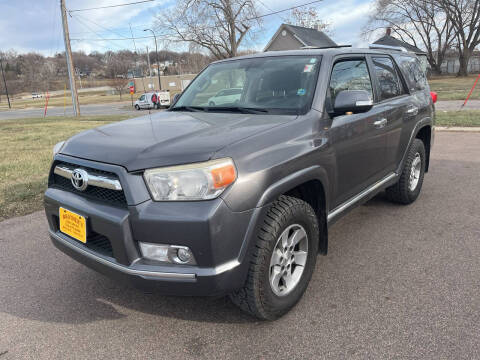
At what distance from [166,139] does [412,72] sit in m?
3.53

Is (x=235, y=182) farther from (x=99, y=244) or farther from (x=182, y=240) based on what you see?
(x=99, y=244)

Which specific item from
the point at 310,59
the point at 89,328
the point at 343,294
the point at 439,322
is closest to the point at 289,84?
the point at 310,59

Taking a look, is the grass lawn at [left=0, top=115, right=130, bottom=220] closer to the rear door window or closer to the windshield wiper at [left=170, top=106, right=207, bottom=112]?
the windshield wiper at [left=170, top=106, right=207, bottom=112]

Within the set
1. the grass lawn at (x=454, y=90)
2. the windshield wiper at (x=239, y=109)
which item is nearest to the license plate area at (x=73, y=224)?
the windshield wiper at (x=239, y=109)

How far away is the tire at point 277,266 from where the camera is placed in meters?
2.25

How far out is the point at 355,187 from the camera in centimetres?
332

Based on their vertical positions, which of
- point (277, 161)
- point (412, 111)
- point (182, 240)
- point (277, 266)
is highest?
point (412, 111)

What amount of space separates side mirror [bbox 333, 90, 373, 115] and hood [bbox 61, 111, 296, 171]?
396 mm

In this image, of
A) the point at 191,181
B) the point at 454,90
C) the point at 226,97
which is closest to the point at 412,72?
the point at 226,97

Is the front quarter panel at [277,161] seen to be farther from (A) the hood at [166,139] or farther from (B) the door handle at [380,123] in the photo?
(B) the door handle at [380,123]

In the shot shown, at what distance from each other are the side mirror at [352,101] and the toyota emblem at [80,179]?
1.84 meters

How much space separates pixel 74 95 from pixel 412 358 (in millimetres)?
23993

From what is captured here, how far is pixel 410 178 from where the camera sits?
4.48 metres

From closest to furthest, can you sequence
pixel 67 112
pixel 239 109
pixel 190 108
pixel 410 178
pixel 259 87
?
pixel 239 109
pixel 259 87
pixel 190 108
pixel 410 178
pixel 67 112
